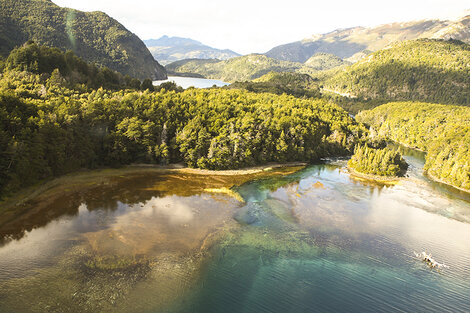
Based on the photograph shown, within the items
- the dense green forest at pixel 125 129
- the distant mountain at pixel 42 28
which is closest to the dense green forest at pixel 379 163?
the dense green forest at pixel 125 129

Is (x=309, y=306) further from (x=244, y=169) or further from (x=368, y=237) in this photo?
(x=244, y=169)

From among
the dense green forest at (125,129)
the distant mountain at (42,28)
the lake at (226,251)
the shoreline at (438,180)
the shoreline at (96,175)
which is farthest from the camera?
the distant mountain at (42,28)

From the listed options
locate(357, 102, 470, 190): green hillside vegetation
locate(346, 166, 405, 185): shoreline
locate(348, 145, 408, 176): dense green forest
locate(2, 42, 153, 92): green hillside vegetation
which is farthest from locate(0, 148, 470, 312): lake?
locate(2, 42, 153, 92): green hillside vegetation

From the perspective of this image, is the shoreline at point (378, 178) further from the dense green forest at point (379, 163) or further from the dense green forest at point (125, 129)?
the dense green forest at point (125, 129)

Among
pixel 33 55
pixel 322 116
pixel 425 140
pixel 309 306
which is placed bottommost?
pixel 309 306

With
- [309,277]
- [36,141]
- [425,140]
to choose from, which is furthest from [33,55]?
[425,140]

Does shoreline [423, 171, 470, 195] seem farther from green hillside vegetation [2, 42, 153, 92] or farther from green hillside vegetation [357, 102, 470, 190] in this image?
green hillside vegetation [2, 42, 153, 92]
